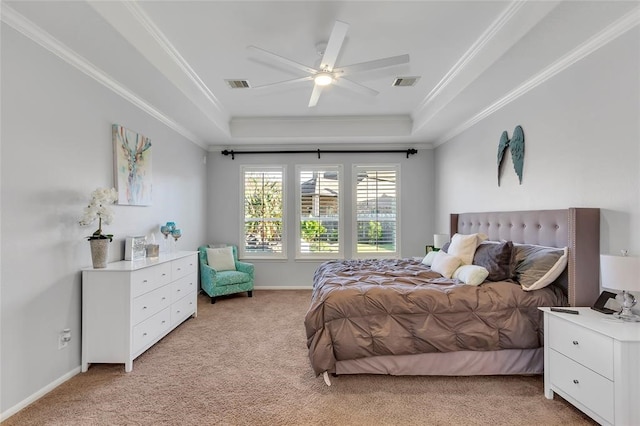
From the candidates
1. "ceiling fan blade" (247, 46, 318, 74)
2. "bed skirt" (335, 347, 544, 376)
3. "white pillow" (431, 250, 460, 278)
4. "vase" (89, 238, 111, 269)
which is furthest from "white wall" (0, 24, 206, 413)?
"white pillow" (431, 250, 460, 278)

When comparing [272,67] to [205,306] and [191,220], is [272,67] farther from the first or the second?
[205,306]

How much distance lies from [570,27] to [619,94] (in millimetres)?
588

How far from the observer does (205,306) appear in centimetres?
451

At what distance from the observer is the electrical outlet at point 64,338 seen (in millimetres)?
2400

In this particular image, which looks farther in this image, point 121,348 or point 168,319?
point 168,319

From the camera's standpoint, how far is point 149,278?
2926 millimetres

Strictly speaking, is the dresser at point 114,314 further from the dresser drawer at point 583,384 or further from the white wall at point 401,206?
the dresser drawer at point 583,384

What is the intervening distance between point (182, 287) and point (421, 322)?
9.07 feet

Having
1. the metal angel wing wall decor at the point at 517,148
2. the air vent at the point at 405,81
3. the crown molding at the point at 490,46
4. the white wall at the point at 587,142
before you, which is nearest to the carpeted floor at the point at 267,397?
the white wall at the point at 587,142

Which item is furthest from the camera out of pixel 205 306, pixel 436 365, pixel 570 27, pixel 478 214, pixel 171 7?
pixel 205 306

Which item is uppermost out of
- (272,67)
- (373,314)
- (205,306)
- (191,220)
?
(272,67)

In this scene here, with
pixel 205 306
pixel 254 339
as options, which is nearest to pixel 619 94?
pixel 254 339

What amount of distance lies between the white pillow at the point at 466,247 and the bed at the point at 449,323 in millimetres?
577

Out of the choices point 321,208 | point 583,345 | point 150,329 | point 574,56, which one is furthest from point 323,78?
point 321,208
